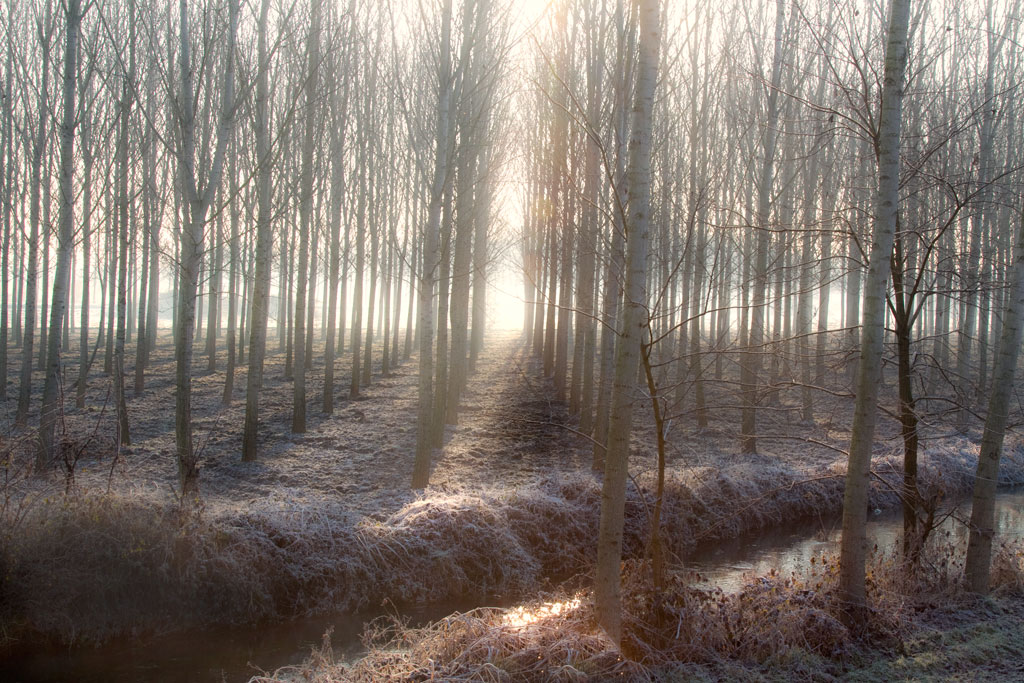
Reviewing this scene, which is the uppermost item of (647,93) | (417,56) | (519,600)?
(417,56)

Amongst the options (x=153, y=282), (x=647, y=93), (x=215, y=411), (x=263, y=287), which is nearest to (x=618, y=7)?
(x=647, y=93)

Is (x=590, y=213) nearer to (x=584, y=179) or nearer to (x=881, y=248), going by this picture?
(x=584, y=179)

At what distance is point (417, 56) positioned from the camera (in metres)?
10.5

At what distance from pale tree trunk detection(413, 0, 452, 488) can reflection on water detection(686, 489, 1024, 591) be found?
151 inches

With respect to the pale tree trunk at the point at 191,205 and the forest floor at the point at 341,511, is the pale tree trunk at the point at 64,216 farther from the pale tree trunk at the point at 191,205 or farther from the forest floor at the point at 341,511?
the pale tree trunk at the point at 191,205

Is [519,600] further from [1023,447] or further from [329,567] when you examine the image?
[1023,447]

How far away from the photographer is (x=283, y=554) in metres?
7.05

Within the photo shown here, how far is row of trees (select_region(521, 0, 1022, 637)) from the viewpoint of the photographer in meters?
4.71

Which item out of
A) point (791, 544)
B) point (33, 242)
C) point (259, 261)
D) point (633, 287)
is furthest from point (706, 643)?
point (33, 242)

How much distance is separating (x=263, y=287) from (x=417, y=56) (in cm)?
452

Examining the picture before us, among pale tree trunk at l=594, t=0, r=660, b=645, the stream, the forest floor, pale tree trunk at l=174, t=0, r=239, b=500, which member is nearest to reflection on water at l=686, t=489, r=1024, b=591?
the stream

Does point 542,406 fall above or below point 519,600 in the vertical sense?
above

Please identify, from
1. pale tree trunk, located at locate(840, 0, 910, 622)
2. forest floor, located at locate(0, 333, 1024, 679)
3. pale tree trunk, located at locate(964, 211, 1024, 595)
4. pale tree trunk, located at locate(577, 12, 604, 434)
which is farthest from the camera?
pale tree trunk, located at locate(577, 12, 604, 434)

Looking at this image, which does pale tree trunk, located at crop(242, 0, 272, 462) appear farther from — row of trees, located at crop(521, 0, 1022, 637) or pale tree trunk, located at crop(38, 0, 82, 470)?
row of trees, located at crop(521, 0, 1022, 637)
